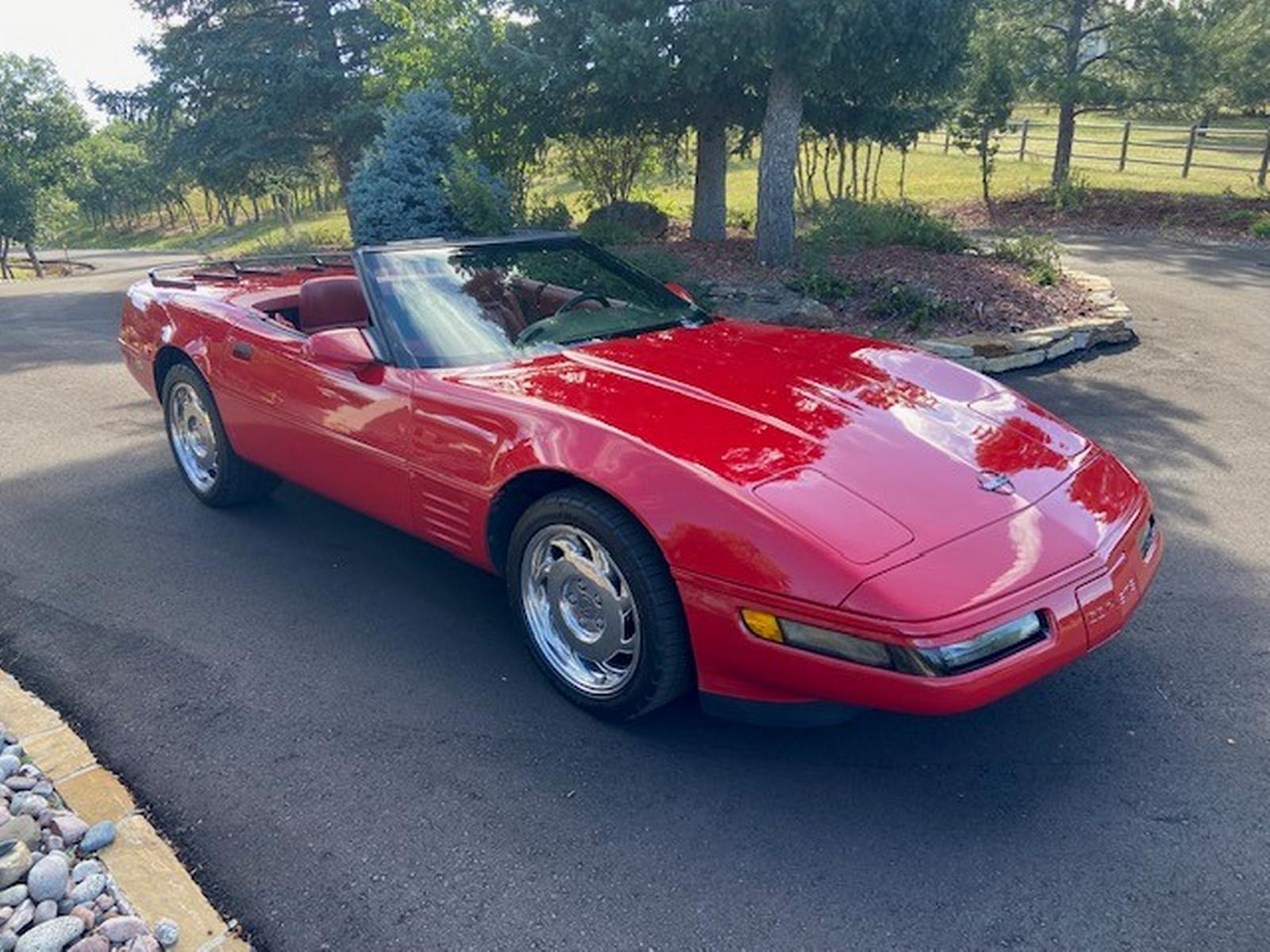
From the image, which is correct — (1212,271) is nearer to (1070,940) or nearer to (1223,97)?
(1223,97)

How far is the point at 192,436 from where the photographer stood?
472cm

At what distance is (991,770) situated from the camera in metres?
2.60

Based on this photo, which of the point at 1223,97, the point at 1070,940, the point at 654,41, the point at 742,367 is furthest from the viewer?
the point at 1223,97

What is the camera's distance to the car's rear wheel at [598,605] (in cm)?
257

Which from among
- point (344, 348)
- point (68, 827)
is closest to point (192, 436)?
point (344, 348)

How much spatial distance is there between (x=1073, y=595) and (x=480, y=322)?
2274 mm

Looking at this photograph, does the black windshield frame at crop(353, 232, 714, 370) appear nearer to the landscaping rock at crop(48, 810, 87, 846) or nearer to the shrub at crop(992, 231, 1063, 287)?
the landscaping rock at crop(48, 810, 87, 846)

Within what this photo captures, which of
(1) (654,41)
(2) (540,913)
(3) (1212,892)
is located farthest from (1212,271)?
(2) (540,913)

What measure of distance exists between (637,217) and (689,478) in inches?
426

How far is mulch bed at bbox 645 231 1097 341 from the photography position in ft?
24.7

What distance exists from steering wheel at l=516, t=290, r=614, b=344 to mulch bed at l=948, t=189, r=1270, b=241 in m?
12.5

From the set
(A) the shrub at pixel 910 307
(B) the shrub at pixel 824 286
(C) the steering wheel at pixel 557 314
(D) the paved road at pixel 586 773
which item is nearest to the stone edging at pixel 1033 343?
(A) the shrub at pixel 910 307

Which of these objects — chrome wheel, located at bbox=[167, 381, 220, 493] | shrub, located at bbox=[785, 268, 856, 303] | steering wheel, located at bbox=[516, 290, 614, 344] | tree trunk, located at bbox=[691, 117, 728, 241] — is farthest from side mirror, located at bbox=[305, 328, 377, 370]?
tree trunk, located at bbox=[691, 117, 728, 241]

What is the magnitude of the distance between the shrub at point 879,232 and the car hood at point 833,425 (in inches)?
246
